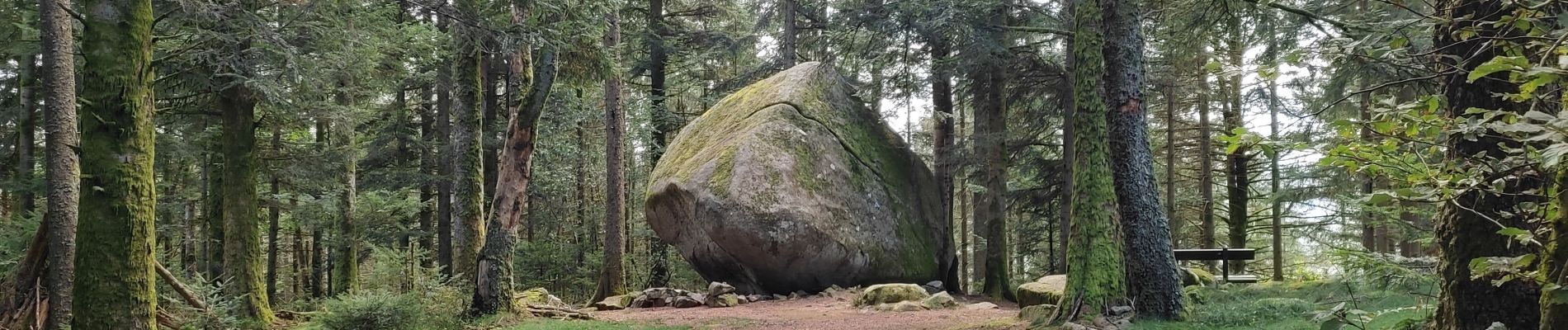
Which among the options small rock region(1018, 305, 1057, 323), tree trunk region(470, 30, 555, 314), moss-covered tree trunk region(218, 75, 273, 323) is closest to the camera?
small rock region(1018, 305, 1057, 323)

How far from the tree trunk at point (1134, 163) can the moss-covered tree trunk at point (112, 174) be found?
878cm

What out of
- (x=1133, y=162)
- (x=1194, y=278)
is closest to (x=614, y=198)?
(x=1133, y=162)

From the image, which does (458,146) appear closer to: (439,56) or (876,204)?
(439,56)

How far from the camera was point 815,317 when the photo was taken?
35.4ft

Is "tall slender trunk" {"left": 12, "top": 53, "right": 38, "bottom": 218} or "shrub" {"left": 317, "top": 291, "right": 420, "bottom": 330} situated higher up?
"tall slender trunk" {"left": 12, "top": 53, "right": 38, "bottom": 218}

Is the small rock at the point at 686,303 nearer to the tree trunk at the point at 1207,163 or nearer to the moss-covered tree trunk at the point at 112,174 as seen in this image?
the moss-covered tree trunk at the point at 112,174

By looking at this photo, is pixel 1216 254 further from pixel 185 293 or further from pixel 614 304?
pixel 185 293

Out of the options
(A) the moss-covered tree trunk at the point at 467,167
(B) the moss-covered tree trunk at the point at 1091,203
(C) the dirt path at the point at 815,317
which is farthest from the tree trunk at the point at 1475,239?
(A) the moss-covered tree trunk at the point at 467,167

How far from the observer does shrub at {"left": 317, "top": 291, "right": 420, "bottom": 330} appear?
7508mm

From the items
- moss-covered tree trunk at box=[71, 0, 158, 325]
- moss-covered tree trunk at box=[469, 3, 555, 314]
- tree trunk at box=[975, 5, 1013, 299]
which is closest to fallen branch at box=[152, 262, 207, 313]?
moss-covered tree trunk at box=[71, 0, 158, 325]

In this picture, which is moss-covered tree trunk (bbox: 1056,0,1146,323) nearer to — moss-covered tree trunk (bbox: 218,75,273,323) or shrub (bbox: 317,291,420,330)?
shrub (bbox: 317,291,420,330)

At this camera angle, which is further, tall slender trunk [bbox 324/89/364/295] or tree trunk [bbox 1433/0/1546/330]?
tall slender trunk [bbox 324/89/364/295]

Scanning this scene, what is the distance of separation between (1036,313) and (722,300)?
5.86 m

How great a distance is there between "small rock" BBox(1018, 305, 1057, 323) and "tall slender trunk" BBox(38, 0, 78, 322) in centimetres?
960
